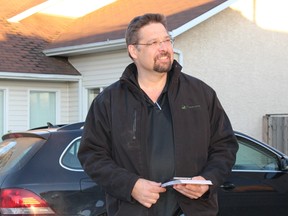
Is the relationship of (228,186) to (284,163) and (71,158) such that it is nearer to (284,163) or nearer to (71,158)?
(284,163)

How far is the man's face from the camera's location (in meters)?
2.84

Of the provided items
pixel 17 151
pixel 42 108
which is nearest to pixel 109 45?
pixel 42 108

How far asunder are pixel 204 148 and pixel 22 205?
6.69 ft

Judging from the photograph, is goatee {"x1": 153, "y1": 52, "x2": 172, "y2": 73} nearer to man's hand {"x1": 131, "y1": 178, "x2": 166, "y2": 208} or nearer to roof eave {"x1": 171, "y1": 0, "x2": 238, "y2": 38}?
man's hand {"x1": 131, "y1": 178, "x2": 166, "y2": 208}

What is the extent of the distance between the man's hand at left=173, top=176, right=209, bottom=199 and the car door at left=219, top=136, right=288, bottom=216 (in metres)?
2.34

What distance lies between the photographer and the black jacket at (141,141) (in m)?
2.75

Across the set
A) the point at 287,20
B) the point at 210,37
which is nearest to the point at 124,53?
the point at 210,37

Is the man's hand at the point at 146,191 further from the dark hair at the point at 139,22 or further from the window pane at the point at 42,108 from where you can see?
the window pane at the point at 42,108

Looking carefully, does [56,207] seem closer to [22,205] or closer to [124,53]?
[22,205]

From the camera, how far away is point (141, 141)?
9.10ft

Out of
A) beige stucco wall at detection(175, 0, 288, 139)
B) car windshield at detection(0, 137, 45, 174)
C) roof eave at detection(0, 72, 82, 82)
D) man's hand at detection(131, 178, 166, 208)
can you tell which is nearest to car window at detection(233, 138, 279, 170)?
car windshield at detection(0, 137, 45, 174)

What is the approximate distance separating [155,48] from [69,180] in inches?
81.3

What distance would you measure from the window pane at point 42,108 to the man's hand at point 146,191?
10.3 metres

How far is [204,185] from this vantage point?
2.68 m
